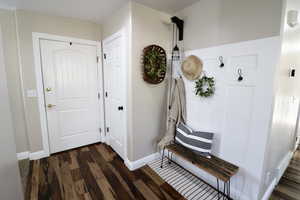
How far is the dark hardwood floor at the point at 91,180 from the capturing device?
1671 mm

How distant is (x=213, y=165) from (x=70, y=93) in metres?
2.52

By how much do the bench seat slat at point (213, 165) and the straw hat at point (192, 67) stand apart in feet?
3.30

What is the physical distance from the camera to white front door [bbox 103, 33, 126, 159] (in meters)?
2.17

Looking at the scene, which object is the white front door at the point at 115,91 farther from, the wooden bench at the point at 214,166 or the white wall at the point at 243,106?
the white wall at the point at 243,106

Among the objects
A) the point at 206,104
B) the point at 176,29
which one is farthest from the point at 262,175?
the point at 176,29

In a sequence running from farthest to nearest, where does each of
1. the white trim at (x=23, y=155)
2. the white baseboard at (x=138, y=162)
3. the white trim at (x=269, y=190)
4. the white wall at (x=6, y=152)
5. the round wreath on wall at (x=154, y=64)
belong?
the white trim at (x=23, y=155)
the white baseboard at (x=138, y=162)
the round wreath on wall at (x=154, y=64)
the white trim at (x=269, y=190)
the white wall at (x=6, y=152)

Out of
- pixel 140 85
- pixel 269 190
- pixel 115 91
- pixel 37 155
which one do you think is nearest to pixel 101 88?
pixel 115 91

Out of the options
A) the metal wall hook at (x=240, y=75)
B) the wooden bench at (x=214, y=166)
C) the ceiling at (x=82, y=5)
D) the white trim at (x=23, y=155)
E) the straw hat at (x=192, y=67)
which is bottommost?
the white trim at (x=23, y=155)

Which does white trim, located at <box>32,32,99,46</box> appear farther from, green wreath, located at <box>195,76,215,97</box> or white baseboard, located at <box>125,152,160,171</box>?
white baseboard, located at <box>125,152,160,171</box>

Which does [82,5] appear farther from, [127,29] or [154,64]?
[154,64]

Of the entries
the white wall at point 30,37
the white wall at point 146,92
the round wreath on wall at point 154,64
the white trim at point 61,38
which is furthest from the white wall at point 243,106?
the white wall at point 30,37

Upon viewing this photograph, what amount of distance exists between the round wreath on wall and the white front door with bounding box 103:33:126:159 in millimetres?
349

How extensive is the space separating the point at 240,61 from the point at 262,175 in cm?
118

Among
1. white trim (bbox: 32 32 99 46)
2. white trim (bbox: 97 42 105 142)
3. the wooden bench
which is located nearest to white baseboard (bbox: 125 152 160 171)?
the wooden bench
